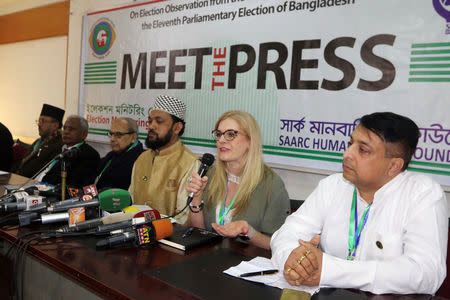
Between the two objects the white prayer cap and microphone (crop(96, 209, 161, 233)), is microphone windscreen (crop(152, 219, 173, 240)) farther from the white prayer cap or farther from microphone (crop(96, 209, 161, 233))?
the white prayer cap

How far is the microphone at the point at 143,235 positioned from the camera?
1623 millimetres

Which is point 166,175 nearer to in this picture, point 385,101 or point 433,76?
point 385,101

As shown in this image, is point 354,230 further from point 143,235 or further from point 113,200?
point 113,200

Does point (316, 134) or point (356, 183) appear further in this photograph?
point (316, 134)

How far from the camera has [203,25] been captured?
3930 millimetres

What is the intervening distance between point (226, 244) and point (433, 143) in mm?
1766

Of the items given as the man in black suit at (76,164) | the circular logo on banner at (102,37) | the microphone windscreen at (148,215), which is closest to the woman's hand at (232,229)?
the microphone windscreen at (148,215)

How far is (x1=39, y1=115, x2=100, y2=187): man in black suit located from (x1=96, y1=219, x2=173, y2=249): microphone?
2.53 meters

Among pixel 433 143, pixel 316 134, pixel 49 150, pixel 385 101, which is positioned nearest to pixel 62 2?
pixel 49 150

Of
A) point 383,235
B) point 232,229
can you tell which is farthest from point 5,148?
point 383,235

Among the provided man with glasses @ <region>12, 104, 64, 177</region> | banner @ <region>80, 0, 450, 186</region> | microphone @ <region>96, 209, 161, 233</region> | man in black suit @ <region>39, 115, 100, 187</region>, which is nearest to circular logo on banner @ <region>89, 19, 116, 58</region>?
banner @ <region>80, 0, 450, 186</region>

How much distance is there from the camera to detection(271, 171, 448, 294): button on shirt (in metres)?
1.36

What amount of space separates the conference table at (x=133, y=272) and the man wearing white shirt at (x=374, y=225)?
3.2 inches

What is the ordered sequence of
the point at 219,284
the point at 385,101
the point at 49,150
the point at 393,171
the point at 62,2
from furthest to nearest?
the point at 62,2 < the point at 49,150 < the point at 385,101 < the point at 393,171 < the point at 219,284
